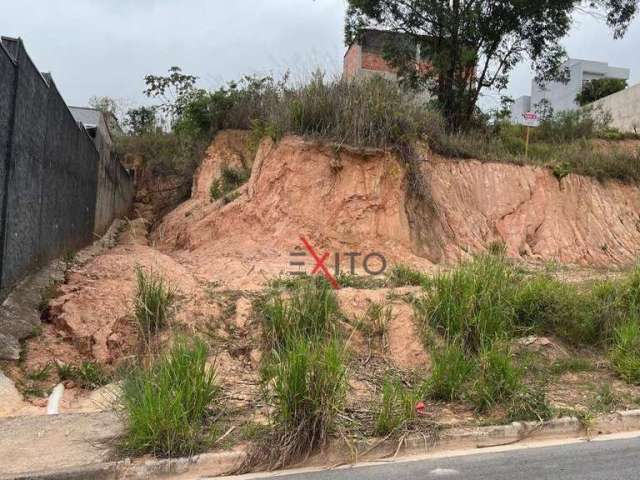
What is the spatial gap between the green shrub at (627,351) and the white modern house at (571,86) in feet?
125

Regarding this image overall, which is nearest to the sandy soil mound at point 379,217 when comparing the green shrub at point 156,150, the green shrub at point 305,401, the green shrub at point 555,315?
the green shrub at point 555,315

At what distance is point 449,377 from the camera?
5.20 m

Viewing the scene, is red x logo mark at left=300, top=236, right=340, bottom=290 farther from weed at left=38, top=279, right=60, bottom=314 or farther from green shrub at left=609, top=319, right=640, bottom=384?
green shrub at left=609, top=319, right=640, bottom=384

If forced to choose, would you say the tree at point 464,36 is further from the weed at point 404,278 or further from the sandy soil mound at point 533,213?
the weed at point 404,278

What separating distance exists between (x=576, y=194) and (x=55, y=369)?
13.6 metres

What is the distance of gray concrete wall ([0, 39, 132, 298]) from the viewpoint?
5.82 meters

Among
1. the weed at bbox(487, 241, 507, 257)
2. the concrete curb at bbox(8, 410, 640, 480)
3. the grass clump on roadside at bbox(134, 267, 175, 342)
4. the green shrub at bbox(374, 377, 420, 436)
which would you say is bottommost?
the concrete curb at bbox(8, 410, 640, 480)

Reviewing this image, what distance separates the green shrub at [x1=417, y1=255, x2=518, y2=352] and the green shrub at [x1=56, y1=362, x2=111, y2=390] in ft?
12.3

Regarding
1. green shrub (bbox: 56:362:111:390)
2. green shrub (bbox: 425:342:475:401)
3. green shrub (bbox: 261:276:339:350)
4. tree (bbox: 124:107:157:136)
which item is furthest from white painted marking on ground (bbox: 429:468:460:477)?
tree (bbox: 124:107:157:136)

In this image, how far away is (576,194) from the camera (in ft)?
48.0

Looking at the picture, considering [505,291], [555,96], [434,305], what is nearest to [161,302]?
[434,305]

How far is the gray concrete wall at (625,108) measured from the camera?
2492cm

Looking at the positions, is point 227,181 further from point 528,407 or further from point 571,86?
point 571,86

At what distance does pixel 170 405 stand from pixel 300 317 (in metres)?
2.32
